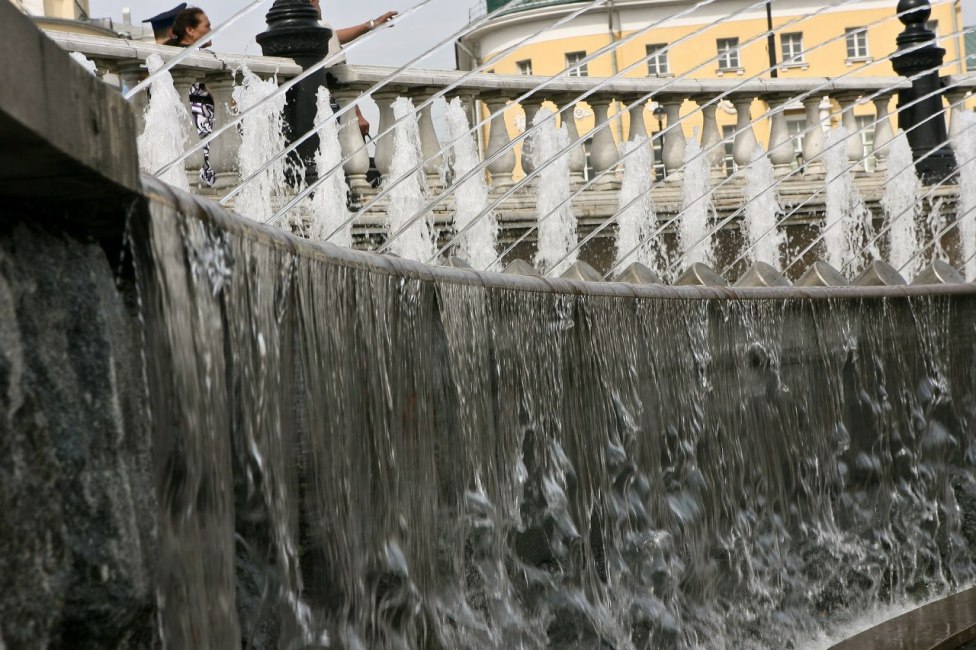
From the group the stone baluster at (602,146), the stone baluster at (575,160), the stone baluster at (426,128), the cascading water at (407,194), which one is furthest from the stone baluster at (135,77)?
the stone baluster at (602,146)

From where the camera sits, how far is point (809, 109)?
13.4 m

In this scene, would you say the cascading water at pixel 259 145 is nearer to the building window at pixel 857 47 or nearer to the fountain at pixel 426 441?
the fountain at pixel 426 441

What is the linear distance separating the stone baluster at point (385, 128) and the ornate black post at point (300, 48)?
1.68 ft

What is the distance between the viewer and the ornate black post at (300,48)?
9.66 meters

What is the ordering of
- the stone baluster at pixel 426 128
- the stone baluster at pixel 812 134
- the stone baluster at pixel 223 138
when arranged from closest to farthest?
the stone baluster at pixel 223 138, the stone baluster at pixel 426 128, the stone baluster at pixel 812 134

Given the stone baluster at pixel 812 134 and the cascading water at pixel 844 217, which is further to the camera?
the stone baluster at pixel 812 134

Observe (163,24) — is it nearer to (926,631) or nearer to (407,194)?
(407,194)

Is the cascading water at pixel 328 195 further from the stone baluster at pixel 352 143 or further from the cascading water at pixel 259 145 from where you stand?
the cascading water at pixel 259 145

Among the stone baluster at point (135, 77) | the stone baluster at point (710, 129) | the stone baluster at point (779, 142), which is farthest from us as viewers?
the stone baluster at point (779, 142)

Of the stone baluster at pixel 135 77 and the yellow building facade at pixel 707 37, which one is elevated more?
the yellow building facade at pixel 707 37

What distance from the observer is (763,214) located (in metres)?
13.1

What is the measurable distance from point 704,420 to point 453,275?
74.3 inches

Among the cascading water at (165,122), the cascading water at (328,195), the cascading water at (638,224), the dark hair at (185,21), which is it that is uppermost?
the dark hair at (185,21)

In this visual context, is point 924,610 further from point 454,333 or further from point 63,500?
point 63,500
